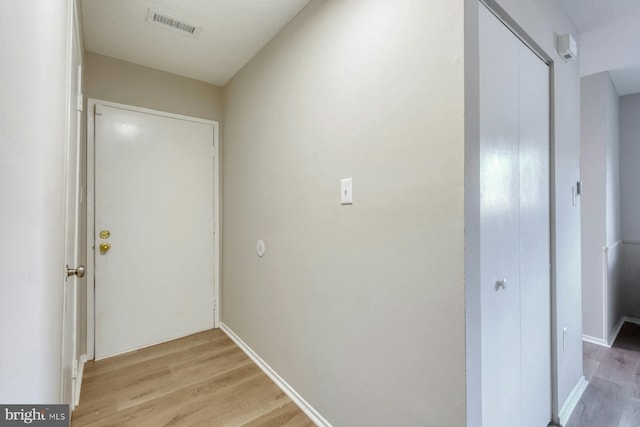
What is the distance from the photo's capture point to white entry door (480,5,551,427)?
1213 millimetres

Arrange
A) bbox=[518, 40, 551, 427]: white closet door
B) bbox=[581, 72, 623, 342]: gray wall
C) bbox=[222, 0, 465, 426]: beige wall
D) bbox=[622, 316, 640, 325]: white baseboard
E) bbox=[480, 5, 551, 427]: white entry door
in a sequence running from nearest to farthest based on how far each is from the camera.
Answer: bbox=[222, 0, 465, 426]: beige wall < bbox=[480, 5, 551, 427]: white entry door < bbox=[518, 40, 551, 427]: white closet door < bbox=[581, 72, 623, 342]: gray wall < bbox=[622, 316, 640, 325]: white baseboard

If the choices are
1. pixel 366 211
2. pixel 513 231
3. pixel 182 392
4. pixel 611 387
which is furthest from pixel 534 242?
pixel 182 392

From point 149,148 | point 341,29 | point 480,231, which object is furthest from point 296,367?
point 149,148

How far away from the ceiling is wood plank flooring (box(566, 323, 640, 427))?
2497 mm

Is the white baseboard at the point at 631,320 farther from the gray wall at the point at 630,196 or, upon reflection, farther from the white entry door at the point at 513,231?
the white entry door at the point at 513,231

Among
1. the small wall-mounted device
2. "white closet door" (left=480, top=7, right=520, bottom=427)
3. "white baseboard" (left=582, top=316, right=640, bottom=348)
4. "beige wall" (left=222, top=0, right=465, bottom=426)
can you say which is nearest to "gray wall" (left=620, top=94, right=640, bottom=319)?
"white baseboard" (left=582, top=316, right=640, bottom=348)

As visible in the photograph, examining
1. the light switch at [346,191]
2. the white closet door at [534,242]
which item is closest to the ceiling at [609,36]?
the white closet door at [534,242]

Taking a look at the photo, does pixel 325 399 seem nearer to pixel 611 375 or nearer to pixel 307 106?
pixel 307 106

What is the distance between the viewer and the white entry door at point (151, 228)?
245cm

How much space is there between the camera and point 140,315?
2.60 m

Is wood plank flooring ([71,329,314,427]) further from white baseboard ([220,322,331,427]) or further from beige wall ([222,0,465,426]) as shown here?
beige wall ([222,0,465,426])

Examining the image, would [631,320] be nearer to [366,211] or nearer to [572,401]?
[572,401]

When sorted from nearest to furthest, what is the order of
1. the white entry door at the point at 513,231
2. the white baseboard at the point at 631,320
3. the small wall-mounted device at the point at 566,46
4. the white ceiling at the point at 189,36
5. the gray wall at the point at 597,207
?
the white entry door at the point at 513,231, the small wall-mounted device at the point at 566,46, the white ceiling at the point at 189,36, the gray wall at the point at 597,207, the white baseboard at the point at 631,320

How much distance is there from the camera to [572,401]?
1877 mm
